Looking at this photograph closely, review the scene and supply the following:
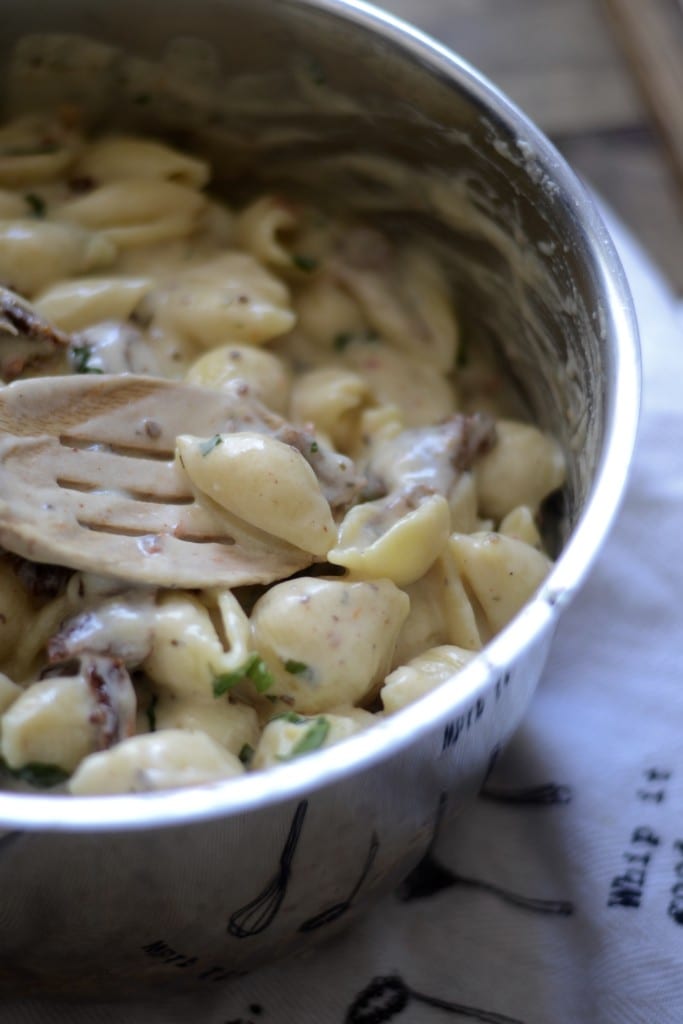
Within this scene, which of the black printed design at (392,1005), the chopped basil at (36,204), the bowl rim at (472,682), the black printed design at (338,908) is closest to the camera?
the bowl rim at (472,682)

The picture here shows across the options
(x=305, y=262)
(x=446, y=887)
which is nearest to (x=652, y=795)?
A: (x=446, y=887)

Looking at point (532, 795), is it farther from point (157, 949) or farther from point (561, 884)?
point (157, 949)

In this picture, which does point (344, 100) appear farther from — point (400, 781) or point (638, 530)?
point (400, 781)

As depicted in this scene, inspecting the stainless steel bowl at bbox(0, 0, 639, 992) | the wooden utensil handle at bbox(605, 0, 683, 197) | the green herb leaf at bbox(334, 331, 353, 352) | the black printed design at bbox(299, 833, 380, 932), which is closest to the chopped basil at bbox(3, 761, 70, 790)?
the stainless steel bowl at bbox(0, 0, 639, 992)

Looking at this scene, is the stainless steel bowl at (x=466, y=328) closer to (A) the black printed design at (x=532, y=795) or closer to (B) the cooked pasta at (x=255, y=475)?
(B) the cooked pasta at (x=255, y=475)

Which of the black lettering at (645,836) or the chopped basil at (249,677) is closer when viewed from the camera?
the chopped basil at (249,677)

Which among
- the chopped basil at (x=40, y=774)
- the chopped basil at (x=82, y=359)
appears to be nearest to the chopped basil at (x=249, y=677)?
the chopped basil at (x=40, y=774)

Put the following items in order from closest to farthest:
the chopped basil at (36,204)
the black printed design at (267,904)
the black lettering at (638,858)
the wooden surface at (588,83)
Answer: the black printed design at (267,904) < the black lettering at (638,858) < the chopped basil at (36,204) < the wooden surface at (588,83)
